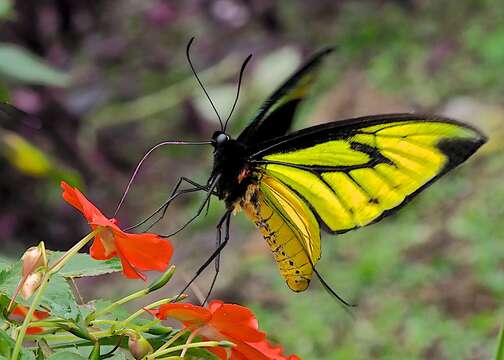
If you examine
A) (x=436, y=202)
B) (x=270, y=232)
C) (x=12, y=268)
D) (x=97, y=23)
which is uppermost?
(x=97, y=23)

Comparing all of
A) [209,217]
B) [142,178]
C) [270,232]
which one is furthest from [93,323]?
[142,178]

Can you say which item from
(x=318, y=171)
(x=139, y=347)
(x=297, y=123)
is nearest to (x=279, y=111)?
(x=318, y=171)

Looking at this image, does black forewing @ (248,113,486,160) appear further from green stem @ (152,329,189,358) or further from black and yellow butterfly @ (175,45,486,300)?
green stem @ (152,329,189,358)

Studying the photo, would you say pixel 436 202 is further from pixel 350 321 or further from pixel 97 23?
pixel 97 23

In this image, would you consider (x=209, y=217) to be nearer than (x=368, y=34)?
Yes

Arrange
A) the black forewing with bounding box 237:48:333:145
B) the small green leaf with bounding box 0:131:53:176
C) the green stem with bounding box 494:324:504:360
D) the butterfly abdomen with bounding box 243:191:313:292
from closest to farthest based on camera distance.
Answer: the green stem with bounding box 494:324:504:360
the butterfly abdomen with bounding box 243:191:313:292
the black forewing with bounding box 237:48:333:145
the small green leaf with bounding box 0:131:53:176

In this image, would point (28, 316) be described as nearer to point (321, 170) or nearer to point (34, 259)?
point (34, 259)

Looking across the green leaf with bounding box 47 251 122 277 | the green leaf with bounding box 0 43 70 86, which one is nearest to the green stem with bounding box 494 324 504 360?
the green leaf with bounding box 47 251 122 277
